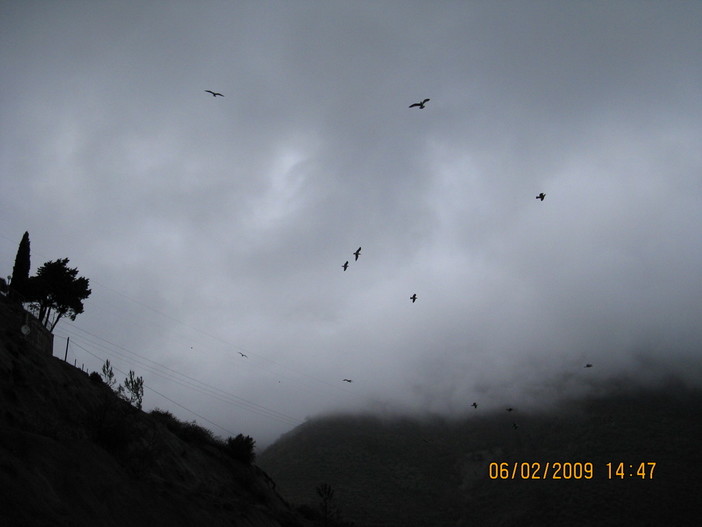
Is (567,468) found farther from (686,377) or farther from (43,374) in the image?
(43,374)

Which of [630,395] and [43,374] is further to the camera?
[630,395]

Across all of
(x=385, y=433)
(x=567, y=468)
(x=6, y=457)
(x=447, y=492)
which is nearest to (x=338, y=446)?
(x=385, y=433)

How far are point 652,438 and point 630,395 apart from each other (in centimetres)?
3125

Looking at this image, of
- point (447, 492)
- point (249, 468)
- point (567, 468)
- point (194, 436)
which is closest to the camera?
point (194, 436)

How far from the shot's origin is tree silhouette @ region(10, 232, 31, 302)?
152 ft

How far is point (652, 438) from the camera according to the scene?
9775 centimetres

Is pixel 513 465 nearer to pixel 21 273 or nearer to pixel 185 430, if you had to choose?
pixel 185 430

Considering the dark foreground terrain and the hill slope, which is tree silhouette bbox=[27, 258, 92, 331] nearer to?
the hill slope

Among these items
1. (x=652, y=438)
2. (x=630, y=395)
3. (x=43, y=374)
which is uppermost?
(x=630, y=395)

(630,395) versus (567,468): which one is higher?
(630,395)

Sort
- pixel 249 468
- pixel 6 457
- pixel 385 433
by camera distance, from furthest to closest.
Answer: pixel 385 433, pixel 249 468, pixel 6 457
